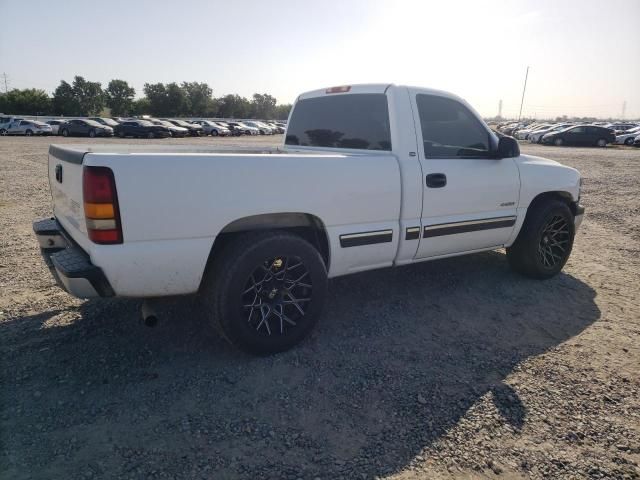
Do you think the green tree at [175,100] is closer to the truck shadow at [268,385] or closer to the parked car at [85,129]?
the parked car at [85,129]

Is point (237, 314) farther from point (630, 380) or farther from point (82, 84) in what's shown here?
point (82, 84)

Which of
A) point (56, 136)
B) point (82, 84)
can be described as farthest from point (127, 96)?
point (56, 136)

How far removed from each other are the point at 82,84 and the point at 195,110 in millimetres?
20386

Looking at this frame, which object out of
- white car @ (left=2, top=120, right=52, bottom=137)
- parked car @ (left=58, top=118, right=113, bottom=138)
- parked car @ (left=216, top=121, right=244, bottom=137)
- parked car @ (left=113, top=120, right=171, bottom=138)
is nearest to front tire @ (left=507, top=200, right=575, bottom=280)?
parked car @ (left=113, top=120, right=171, bottom=138)

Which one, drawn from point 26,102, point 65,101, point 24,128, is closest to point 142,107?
point 65,101

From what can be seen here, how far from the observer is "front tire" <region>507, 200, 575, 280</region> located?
466cm

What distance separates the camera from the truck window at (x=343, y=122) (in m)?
3.86

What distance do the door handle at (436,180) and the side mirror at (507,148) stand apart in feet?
2.44

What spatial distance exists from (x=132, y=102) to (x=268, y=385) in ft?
303

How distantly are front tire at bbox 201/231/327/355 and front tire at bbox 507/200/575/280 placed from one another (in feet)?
8.47

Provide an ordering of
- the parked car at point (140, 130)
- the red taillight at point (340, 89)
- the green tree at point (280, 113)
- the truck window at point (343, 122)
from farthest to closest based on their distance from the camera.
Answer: the green tree at point (280, 113)
the parked car at point (140, 130)
the red taillight at point (340, 89)
the truck window at point (343, 122)

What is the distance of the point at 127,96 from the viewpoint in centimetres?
8369

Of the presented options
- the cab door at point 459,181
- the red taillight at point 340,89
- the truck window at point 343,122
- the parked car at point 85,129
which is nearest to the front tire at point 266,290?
the cab door at point 459,181

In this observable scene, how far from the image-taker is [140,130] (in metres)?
35.0
